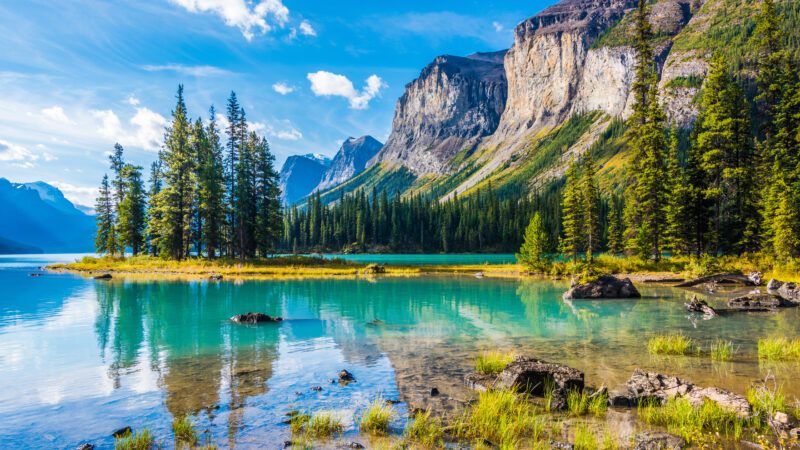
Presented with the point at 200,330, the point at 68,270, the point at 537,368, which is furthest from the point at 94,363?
the point at 68,270

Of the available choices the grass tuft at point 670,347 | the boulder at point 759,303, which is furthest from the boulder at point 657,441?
the boulder at point 759,303

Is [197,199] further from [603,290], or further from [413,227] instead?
[413,227]

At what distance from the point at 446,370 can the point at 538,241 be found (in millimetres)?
43794

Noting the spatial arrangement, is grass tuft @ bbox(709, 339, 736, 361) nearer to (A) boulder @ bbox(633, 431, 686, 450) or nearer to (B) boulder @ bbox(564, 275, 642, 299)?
(A) boulder @ bbox(633, 431, 686, 450)

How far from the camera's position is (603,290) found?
36.1 m

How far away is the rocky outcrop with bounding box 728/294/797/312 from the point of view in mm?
26531

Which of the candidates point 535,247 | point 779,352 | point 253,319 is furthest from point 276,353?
point 535,247

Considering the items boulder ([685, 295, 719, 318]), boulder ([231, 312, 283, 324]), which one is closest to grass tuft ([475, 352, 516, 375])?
boulder ([231, 312, 283, 324])

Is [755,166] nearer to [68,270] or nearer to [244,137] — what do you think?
[244,137]

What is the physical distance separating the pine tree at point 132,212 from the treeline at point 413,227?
91536 mm

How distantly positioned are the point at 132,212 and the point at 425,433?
76325 mm

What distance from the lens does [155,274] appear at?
5469 centimetres

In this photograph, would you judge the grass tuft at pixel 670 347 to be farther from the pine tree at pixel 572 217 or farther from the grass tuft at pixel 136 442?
the pine tree at pixel 572 217

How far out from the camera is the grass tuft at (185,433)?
8.61 metres
